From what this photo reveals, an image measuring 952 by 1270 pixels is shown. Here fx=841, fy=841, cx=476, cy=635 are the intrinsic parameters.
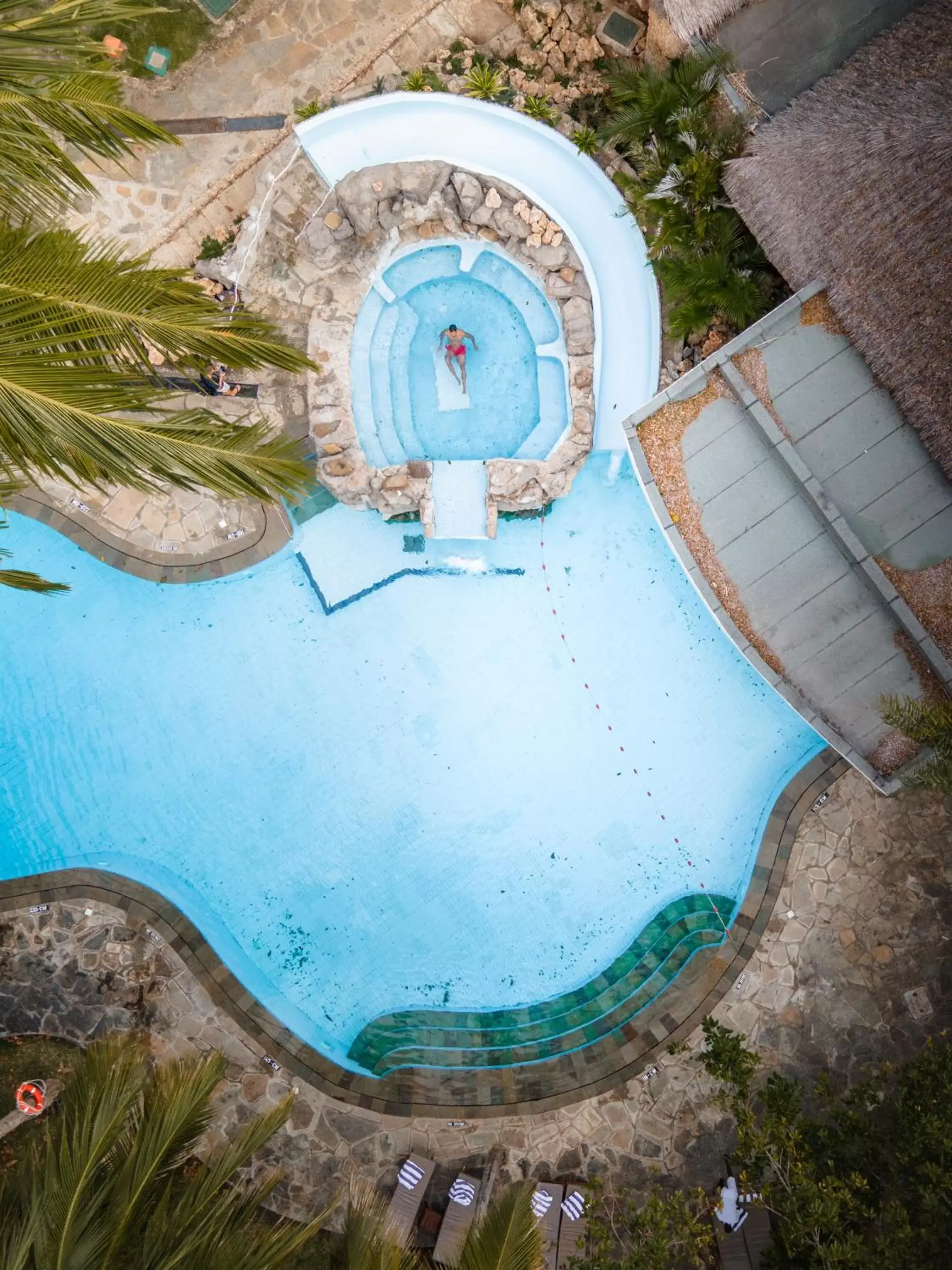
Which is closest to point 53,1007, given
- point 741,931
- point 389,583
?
point 389,583

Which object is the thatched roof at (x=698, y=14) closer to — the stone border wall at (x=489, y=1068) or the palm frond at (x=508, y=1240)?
the stone border wall at (x=489, y=1068)

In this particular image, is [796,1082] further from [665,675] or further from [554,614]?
[554,614]

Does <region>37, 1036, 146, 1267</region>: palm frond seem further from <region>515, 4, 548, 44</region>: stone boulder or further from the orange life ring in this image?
<region>515, 4, 548, 44</region>: stone boulder

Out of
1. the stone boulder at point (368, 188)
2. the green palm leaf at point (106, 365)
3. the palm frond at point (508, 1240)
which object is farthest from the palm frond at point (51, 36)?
the palm frond at point (508, 1240)

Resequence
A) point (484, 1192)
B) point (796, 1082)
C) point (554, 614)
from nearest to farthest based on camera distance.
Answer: point (796, 1082)
point (484, 1192)
point (554, 614)

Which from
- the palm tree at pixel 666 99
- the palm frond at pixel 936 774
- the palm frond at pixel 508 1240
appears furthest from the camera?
the palm tree at pixel 666 99

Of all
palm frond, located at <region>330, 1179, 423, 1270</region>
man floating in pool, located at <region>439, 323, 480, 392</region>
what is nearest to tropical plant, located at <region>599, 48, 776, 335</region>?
man floating in pool, located at <region>439, 323, 480, 392</region>

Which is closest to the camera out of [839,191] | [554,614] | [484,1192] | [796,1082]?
[839,191]
